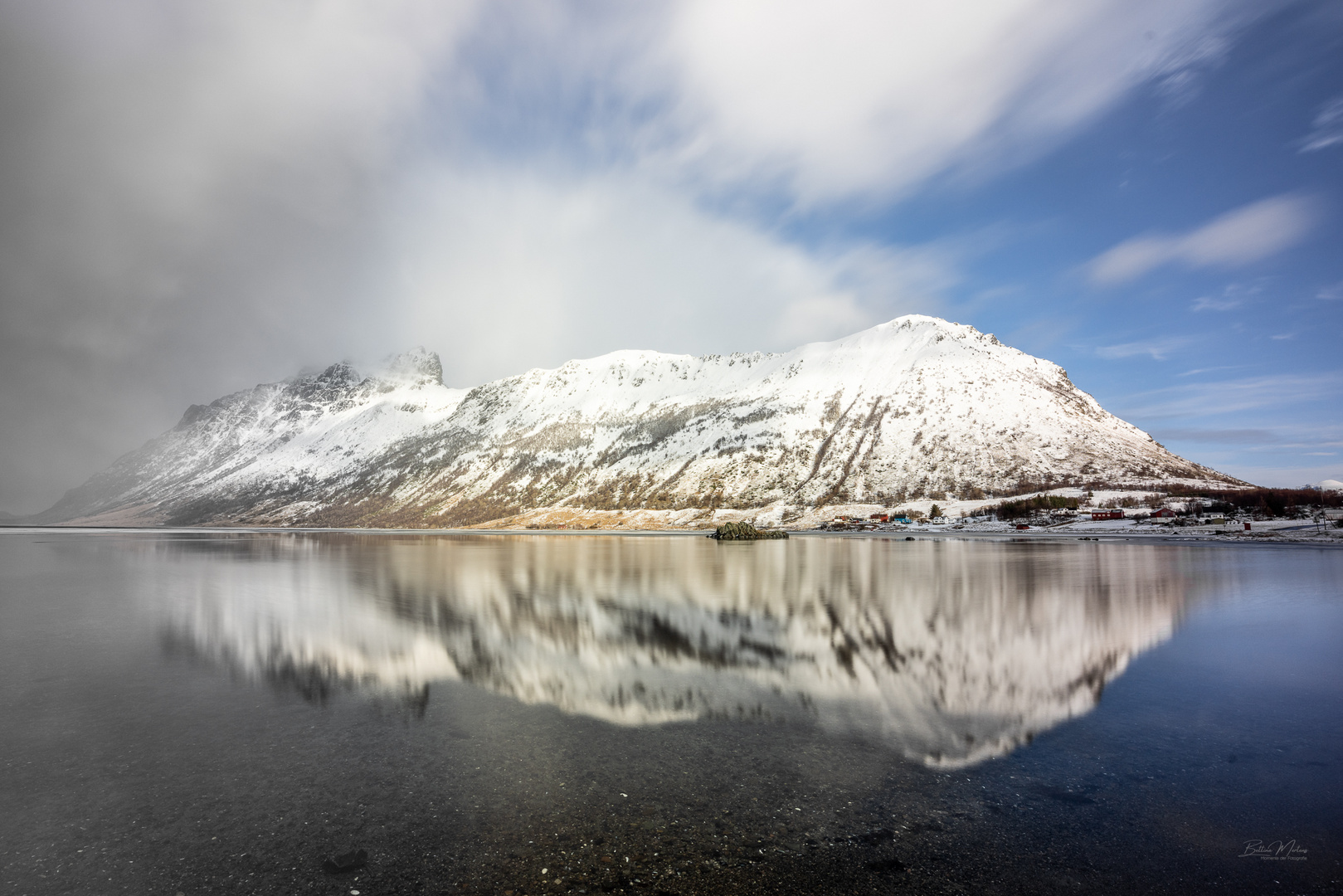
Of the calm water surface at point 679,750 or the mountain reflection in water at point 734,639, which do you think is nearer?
the calm water surface at point 679,750

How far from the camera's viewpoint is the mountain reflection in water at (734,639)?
39.1 ft

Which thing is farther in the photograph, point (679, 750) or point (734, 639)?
point (734, 639)

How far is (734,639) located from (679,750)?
8288 millimetres

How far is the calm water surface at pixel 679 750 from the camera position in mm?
6578

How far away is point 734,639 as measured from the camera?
17875 mm

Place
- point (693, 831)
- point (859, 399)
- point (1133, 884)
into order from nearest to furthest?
1. point (1133, 884)
2. point (693, 831)
3. point (859, 399)

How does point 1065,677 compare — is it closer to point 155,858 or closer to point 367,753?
point 367,753

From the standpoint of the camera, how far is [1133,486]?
403ft

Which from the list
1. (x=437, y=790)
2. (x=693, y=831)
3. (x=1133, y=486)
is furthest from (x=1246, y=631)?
(x=1133, y=486)

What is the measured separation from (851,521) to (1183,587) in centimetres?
9453

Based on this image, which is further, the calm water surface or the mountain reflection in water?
the mountain reflection in water

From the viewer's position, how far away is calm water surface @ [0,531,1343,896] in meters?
6.58

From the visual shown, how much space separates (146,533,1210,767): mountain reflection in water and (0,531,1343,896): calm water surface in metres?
0.15

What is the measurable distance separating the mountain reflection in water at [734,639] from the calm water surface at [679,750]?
145mm
